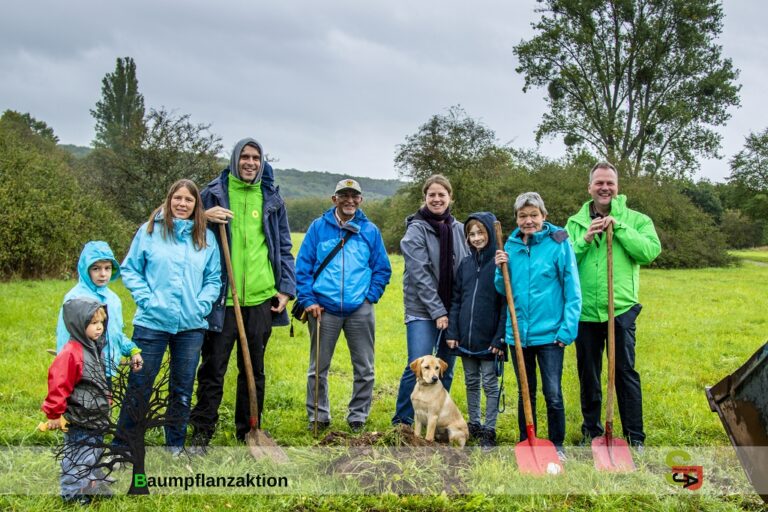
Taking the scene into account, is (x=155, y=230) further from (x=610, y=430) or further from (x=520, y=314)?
(x=610, y=430)

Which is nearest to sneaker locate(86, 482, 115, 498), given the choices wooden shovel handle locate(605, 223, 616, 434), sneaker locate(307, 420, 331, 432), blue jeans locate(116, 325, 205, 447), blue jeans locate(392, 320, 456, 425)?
blue jeans locate(116, 325, 205, 447)

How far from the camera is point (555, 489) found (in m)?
4.36

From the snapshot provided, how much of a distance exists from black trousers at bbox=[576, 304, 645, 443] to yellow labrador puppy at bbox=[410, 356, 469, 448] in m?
1.19

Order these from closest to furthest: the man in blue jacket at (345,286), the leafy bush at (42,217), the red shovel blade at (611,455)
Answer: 1. the red shovel blade at (611,455)
2. the man in blue jacket at (345,286)
3. the leafy bush at (42,217)

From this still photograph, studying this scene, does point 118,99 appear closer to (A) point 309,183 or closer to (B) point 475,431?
(B) point 475,431

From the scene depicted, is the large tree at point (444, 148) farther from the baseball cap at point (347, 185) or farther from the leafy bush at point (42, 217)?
the baseball cap at point (347, 185)

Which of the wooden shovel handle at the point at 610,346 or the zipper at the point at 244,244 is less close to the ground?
the zipper at the point at 244,244

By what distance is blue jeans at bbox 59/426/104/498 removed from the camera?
3979 millimetres

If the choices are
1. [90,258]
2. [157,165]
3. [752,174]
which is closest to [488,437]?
[90,258]

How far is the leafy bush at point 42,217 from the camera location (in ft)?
55.1

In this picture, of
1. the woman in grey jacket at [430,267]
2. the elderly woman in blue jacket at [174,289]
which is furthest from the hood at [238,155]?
the woman in grey jacket at [430,267]

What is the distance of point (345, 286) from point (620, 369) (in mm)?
2630

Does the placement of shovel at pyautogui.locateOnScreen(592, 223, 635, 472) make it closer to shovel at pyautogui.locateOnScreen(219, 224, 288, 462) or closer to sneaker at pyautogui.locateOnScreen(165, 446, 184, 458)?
shovel at pyautogui.locateOnScreen(219, 224, 288, 462)

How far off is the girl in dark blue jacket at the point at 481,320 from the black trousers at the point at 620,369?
744 mm
